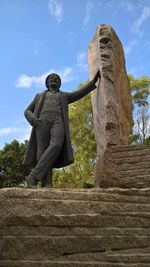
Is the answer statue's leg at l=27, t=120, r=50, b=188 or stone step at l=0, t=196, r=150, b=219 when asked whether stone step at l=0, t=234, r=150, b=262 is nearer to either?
stone step at l=0, t=196, r=150, b=219

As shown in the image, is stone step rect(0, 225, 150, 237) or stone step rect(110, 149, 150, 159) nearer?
stone step rect(0, 225, 150, 237)

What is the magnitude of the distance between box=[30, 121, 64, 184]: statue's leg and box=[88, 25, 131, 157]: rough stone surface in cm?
75

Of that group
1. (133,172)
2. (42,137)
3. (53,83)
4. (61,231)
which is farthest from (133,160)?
(53,83)

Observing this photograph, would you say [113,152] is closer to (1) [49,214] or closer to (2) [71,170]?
(1) [49,214]

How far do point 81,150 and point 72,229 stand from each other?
39.2 ft

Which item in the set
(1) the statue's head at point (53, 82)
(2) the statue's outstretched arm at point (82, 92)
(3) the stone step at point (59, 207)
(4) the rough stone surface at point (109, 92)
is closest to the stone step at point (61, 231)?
(3) the stone step at point (59, 207)

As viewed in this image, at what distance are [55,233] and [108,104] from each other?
8.32 ft

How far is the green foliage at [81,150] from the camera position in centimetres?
1681

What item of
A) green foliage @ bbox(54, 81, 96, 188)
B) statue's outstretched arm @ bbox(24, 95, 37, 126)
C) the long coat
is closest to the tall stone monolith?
the long coat

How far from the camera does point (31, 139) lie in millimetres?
6410

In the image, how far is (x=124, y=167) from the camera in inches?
236

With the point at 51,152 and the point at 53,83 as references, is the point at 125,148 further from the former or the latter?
the point at 53,83

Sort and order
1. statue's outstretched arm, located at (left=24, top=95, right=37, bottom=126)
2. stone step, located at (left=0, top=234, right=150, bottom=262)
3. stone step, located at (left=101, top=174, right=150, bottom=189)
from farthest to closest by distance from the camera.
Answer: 1. statue's outstretched arm, located at (left=24, top=95, right=37, bottom=126)
2. stone step, located at (left=101, top=174, right=150, bottom=189)
3. stone step, located at (left=0, top=234, right=150, bottom=262)

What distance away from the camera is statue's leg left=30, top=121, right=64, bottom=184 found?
19.6 feet
